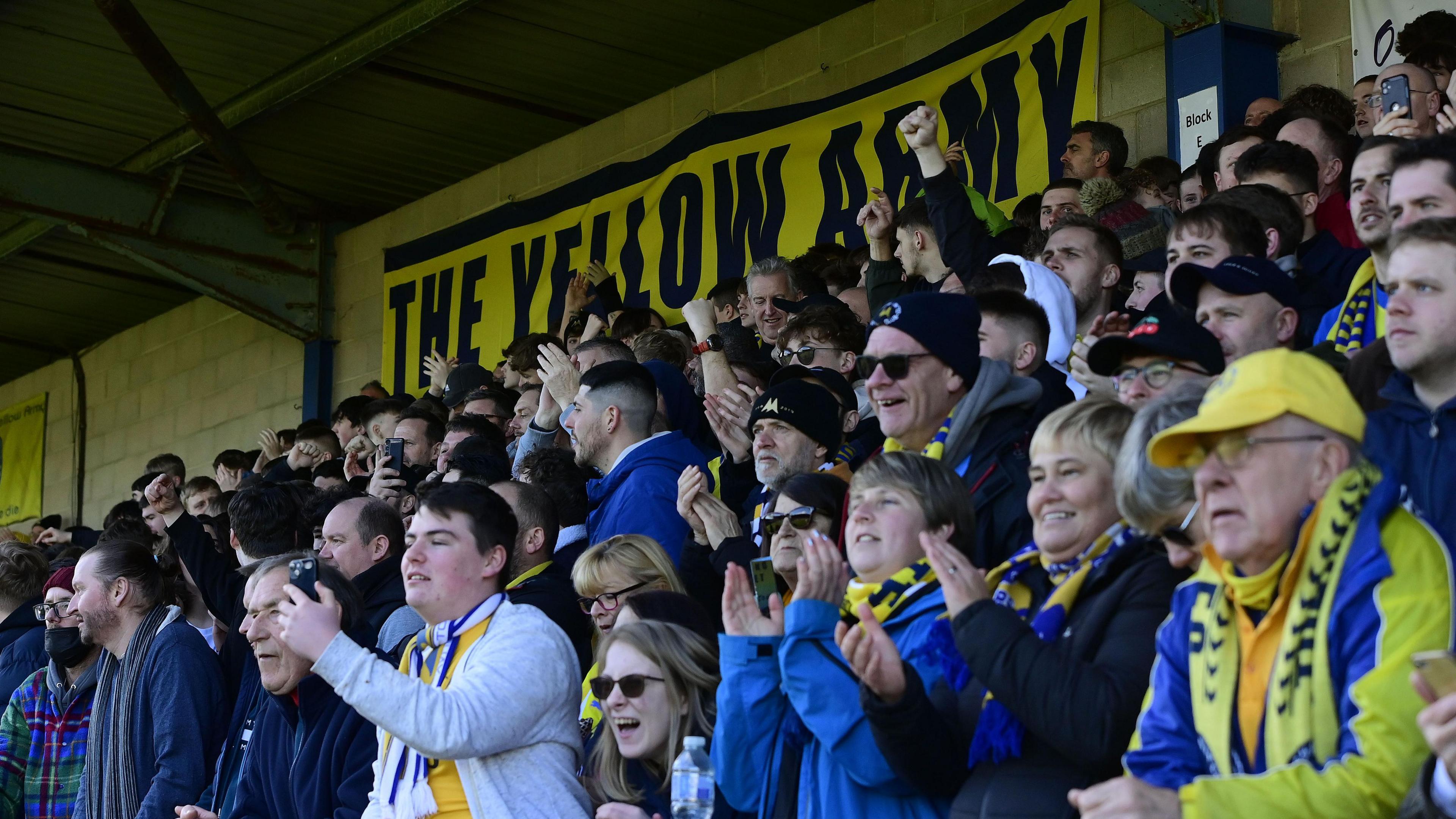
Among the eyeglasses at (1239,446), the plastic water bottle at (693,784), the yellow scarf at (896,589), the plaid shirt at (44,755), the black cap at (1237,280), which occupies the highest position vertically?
the black cap at (1237,280)

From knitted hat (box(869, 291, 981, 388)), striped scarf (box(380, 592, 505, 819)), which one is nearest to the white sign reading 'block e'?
knitted hat (box(869, 291, 981, 388))

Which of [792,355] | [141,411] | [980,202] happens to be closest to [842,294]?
[980,202]

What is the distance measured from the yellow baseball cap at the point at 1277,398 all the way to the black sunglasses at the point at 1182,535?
0.21 m

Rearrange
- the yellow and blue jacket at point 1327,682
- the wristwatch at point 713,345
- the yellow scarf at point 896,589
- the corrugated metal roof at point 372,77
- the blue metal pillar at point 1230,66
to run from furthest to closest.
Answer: the corrugated metal roof at point 372,77 → the blue metal pillar at point 1230,66 → the wristwatch at point 713,345 → the yellow scarf at point 896,589 → the yellow and blue jacket at point 1327,682

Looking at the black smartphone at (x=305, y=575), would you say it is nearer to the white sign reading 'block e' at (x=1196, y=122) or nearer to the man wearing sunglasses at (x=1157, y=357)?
the man wearing sunglasses at (x=1157, y=357)

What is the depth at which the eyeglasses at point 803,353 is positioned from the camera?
4.78m

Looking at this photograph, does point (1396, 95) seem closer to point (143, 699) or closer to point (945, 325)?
point (945, 325)

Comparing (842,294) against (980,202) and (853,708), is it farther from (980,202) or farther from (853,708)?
(853,708)

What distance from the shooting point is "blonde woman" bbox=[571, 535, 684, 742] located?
375cm

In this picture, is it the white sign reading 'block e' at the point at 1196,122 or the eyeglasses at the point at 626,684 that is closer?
the eyeglasses at the point at 626,684

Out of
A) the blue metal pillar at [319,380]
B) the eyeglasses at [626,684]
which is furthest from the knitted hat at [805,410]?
the blue metal pillar at [319,380]

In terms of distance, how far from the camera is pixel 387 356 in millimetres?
11250

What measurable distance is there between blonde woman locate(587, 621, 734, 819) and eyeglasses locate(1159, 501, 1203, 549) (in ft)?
4.05

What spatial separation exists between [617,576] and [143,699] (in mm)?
1837
